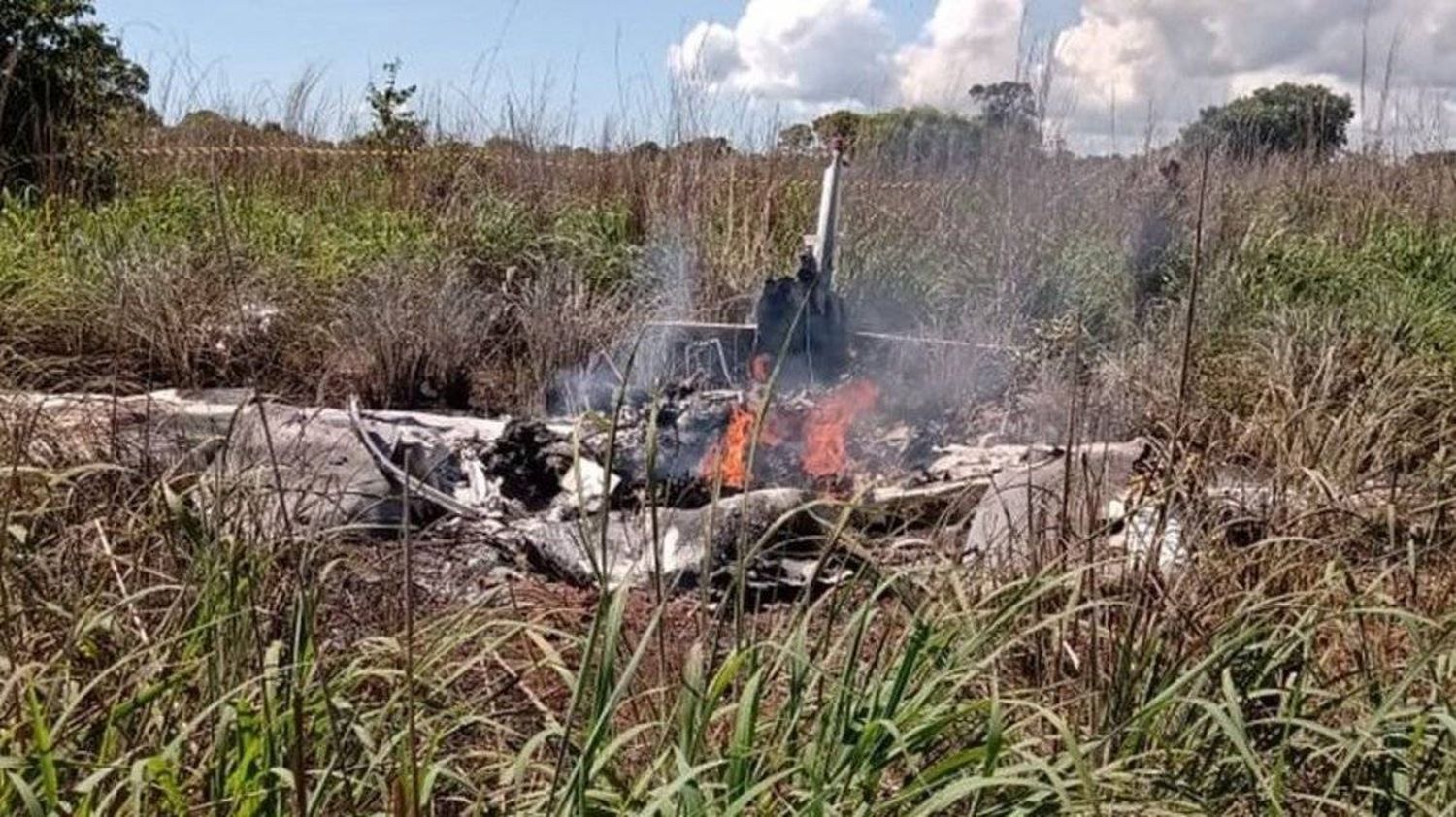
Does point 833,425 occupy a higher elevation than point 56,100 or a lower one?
lower

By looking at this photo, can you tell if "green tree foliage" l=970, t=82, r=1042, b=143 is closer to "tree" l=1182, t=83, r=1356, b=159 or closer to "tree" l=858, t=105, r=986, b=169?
"tree" l=858, t=105, r=986, b=169

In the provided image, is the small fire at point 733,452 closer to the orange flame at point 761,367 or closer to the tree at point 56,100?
the orange flame at point 761,367

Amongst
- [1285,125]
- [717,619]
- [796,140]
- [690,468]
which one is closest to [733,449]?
[690,468]

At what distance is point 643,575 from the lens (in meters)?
3.92

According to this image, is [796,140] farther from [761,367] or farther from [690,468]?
[690,468]

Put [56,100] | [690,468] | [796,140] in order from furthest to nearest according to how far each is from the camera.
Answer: [796,140], [56,100], [690,468]

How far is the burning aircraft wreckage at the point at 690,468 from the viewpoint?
3193 millimetres

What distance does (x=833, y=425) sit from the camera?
560cm

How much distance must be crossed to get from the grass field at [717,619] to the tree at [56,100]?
147 centimetres

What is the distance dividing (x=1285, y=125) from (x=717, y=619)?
12.1 m

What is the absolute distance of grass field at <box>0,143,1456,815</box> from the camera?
1880 millimetres

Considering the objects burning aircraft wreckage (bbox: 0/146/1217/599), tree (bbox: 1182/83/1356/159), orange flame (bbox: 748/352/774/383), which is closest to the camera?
burning aircraft wreckage (bbox: 0/146/1217/599)

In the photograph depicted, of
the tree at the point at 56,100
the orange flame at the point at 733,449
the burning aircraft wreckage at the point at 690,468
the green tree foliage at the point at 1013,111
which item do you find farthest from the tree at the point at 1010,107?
the tree at the point at 56,100

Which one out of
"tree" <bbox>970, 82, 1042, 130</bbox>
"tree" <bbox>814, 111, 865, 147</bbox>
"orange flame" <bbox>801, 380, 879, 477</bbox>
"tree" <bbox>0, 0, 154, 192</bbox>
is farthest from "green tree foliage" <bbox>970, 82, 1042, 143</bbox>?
"tree" <bbox>0, 0, 154, 192</bbox>
